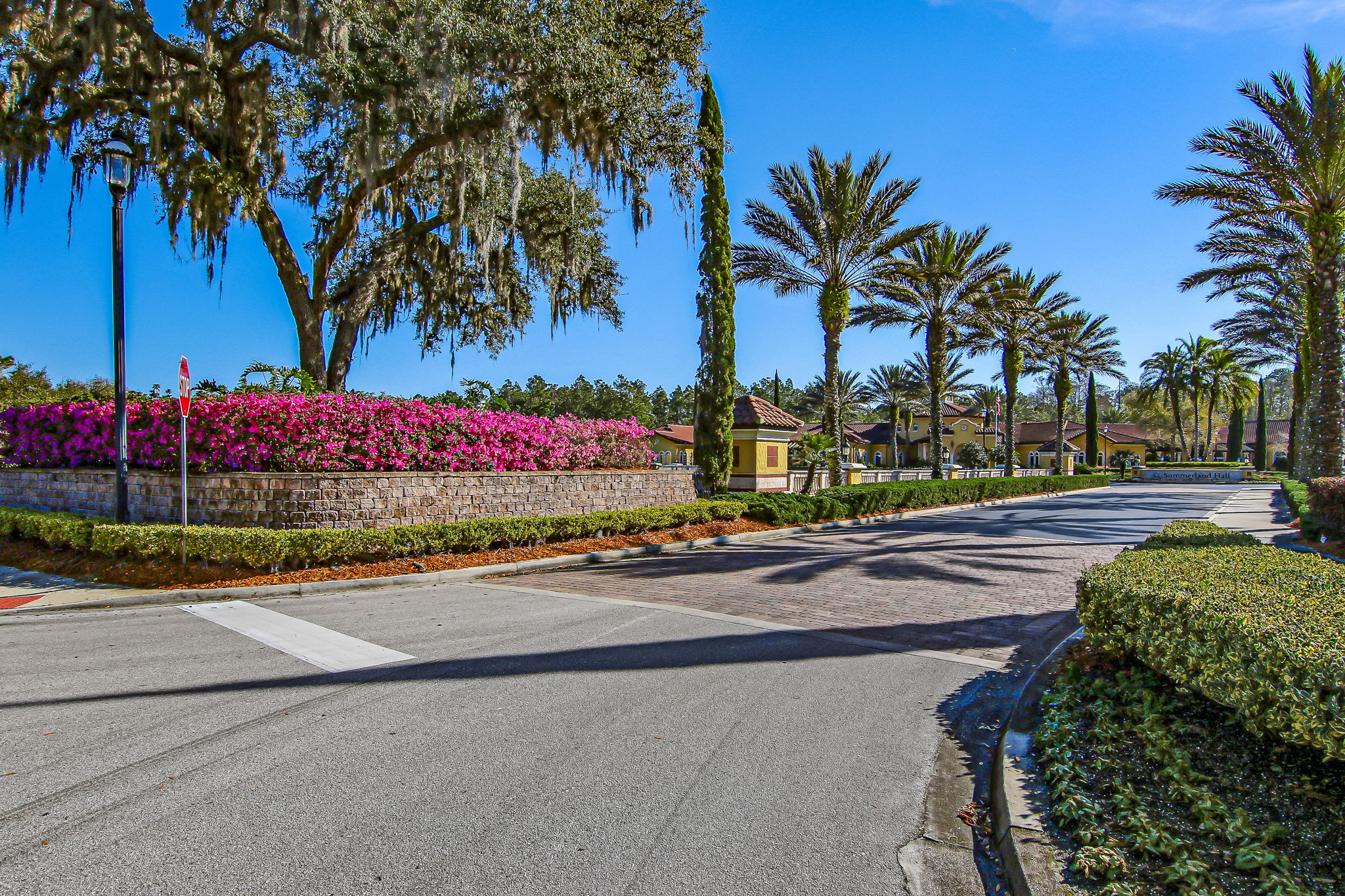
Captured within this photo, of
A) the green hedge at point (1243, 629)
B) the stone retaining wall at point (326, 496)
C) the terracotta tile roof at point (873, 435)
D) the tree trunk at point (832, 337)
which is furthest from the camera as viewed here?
the terracotta tile roof at point (873, 435)

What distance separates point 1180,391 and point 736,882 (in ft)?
255

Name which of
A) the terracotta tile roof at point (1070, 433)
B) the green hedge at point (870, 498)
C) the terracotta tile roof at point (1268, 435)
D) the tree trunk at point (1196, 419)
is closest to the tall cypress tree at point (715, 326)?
the green hedge at point (870, 498)

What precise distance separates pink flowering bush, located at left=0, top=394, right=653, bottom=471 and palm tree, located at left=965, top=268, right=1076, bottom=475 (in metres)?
19.9

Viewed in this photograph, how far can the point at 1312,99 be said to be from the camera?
555 inches

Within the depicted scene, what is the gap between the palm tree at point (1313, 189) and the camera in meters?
14.0

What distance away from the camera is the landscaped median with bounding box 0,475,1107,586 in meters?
9.24

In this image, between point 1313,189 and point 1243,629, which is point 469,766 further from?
point 1313,189

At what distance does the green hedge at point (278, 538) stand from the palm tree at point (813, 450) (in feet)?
40.0

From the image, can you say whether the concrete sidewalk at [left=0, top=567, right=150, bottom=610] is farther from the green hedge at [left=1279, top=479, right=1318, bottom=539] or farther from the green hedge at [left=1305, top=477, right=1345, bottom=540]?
the green hedge at [left=1279, top=479, right=1318, bottom=539]

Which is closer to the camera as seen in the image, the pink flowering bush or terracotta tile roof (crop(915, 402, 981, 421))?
the pink flowering bush

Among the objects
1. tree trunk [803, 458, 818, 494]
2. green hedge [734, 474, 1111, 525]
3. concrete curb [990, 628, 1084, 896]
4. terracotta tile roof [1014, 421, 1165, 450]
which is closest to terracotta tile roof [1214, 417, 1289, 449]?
terracotta tile roof [1014, 421, 1165, 450]

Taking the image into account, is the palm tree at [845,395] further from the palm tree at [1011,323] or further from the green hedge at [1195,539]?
the green hedge at [1195,539]

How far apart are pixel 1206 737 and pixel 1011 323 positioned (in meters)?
29.3

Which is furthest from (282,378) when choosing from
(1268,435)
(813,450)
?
(1268,435)
